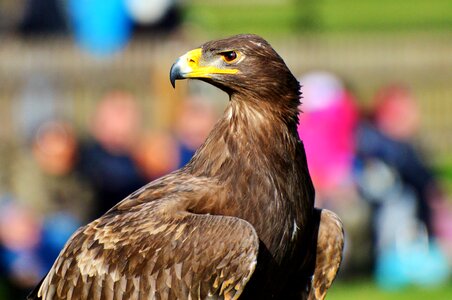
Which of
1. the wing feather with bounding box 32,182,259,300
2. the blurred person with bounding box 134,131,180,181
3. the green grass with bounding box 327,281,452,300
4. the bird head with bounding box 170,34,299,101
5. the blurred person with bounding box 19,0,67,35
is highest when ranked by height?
the bird head with bounding box 170,34,299,101

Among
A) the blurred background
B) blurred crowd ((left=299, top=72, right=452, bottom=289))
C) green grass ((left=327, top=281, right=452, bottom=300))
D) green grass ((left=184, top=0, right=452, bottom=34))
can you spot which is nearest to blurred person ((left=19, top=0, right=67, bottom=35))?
the blurred background

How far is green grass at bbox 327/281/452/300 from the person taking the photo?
13.5 meters

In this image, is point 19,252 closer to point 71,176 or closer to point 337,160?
point 71,176

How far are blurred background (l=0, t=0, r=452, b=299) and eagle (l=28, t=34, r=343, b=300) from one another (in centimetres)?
484

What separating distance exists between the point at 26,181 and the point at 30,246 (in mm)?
1796

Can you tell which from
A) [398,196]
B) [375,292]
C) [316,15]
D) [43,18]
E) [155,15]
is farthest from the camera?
[316,15]

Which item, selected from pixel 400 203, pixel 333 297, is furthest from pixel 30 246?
pixel 400 203

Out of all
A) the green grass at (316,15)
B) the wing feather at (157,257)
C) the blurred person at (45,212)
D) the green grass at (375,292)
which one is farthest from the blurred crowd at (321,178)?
the green grass at (316,15)

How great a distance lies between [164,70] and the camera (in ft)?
64.1

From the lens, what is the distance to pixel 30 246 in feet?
41.0

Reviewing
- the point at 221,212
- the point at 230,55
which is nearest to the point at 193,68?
the point at 230,55

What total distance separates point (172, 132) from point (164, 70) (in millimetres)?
3719

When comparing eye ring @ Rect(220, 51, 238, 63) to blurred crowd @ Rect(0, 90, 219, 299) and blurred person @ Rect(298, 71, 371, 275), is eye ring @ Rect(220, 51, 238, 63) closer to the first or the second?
blurred crowd @ Rect(0, 90, 219, 299)

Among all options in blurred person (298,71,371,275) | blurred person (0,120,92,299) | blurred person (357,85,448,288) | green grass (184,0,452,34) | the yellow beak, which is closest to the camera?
Answer: the yellow beak
